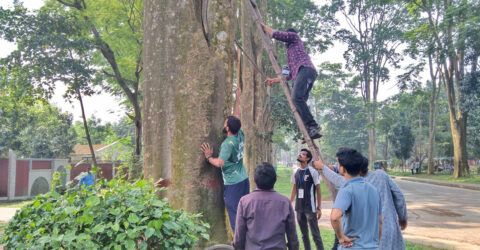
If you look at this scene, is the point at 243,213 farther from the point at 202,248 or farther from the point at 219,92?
the point at 219,92

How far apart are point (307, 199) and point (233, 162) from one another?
2.46 meters

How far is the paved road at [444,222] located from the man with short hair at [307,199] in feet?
8.06

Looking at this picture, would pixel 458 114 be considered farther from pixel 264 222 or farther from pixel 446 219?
pixel 264 222

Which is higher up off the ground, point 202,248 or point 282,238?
point 282,238

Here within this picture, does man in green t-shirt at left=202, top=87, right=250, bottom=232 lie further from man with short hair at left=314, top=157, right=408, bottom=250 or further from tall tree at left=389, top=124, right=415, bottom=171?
tall tree at left=389, top=124, right=415, bottom=171

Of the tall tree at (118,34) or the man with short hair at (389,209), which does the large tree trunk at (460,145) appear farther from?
the man with short hair at (389,209)

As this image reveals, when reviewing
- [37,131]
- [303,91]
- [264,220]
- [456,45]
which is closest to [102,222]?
[264,220]

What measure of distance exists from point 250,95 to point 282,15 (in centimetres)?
824

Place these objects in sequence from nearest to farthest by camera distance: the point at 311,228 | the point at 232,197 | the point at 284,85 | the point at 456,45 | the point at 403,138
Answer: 1. the point at 232,197
2. the point at 284,85
3. the point at 311,228
4. the point at 456,45
5. the point at 403,138

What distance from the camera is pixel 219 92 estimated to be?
12.5 ft

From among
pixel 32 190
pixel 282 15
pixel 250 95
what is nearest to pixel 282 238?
pixel 250 95

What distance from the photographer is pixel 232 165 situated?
12.0 ft

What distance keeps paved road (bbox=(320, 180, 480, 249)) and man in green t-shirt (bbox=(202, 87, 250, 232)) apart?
4.65m

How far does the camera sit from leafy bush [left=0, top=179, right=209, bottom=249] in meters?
2.03
